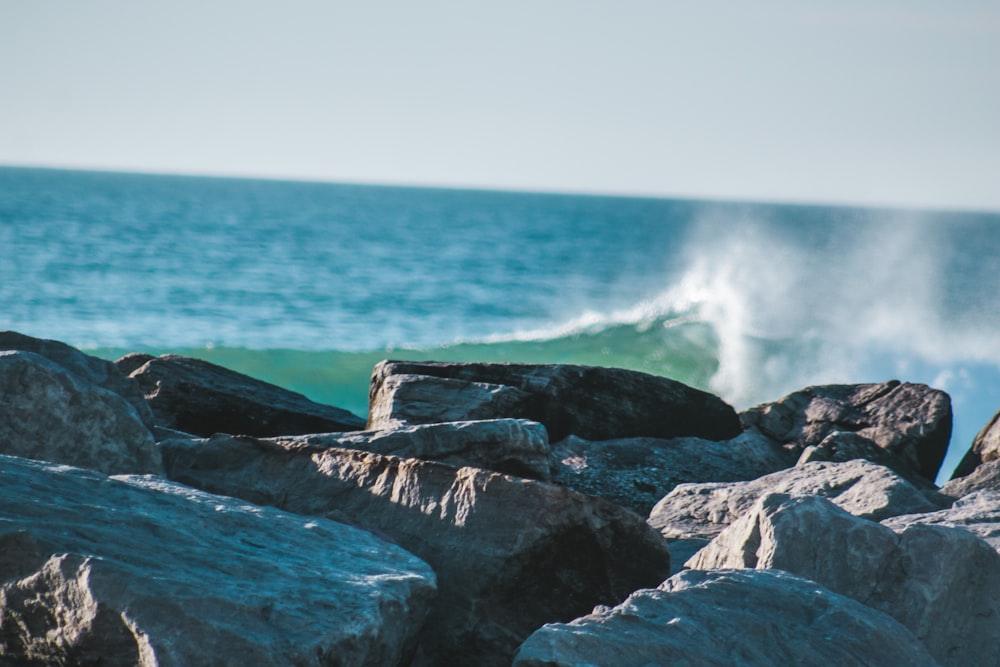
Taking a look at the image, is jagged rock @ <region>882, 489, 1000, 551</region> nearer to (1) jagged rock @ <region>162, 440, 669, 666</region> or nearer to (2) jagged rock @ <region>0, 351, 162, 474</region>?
(1) jagged rock @ <region>162, 440, 669, 666</region>

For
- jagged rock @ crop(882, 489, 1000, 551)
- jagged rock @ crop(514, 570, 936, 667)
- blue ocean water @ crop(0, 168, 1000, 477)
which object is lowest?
blue ocean water @ crop(0, 168, 1000, 477)

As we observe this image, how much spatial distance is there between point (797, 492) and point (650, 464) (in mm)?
1274

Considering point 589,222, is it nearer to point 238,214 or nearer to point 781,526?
point 238,214

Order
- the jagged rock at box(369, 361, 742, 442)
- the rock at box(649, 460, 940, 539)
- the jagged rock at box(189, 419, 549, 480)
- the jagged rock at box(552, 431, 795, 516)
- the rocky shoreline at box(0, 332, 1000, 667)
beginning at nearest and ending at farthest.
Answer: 1. the rocky shoreline at box(0, 332, 1000, 667)
2. the jagged rock at box(189, 419, 549, 480)
3. the rock at box(649, 460, 940, 539)
4. the jagged rock at box(552, 431, 795, 516)
5. the jagged rock at box(369, 361, 742, 442)

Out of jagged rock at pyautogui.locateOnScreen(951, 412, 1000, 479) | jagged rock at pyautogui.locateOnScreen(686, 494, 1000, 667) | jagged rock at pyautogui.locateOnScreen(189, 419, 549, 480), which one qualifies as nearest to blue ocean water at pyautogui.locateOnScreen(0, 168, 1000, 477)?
jagged rock at pyautogui.locateOnScreen(951, 412, 1000, 479)

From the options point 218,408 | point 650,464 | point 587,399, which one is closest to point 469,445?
point 650,464

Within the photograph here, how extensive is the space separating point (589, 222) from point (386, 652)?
76967 millimetres

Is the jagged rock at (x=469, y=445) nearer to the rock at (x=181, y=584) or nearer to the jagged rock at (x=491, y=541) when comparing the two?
the jagged rock at (x=491, y=541)

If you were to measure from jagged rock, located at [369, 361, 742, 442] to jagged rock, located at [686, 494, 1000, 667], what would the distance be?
2.45 meters

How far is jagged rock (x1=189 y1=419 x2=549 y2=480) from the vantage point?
14.3 feet

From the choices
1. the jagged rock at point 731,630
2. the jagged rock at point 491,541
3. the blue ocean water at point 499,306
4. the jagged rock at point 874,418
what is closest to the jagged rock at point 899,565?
the jagged rock at point 731,630

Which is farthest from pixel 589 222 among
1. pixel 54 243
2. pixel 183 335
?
pixel 183 335

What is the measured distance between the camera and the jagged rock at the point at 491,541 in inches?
127

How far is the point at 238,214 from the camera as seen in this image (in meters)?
65.5
